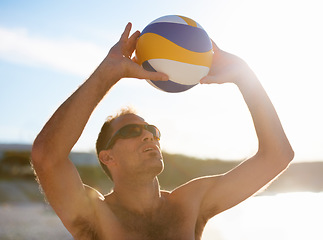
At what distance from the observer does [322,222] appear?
15.1 metres

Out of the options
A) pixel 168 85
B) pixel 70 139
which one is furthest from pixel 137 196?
pixel 70 139

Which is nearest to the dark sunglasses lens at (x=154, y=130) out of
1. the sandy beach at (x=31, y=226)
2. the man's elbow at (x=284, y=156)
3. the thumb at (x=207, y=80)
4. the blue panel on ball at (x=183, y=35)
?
the thumb at (x=207, y=80)

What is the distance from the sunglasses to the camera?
3.77m

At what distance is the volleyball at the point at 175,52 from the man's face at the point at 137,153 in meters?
0.50

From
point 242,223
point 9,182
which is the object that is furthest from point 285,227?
point 9,182

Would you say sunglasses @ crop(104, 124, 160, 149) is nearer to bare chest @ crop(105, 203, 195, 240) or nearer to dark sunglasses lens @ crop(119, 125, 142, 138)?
dark sunglasses lens @ crop(119, 125, 142, 138)

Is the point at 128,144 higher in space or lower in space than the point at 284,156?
higher

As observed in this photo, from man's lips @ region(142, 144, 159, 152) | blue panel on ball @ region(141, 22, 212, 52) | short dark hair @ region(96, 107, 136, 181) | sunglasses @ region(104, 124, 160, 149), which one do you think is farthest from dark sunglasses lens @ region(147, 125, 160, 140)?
blue panel on ball @ region(141, 22, 212, 52)

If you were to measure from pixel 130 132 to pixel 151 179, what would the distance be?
0.48 meters

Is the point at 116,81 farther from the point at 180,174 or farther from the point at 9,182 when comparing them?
the point at 180,174

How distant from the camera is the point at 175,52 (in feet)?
11.5

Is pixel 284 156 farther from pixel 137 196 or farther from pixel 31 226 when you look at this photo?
pixel 31 226

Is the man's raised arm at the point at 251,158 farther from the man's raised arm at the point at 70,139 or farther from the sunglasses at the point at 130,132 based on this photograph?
the man's raised arm at the point at 70,139

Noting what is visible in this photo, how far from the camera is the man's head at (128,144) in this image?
3.62 meters
